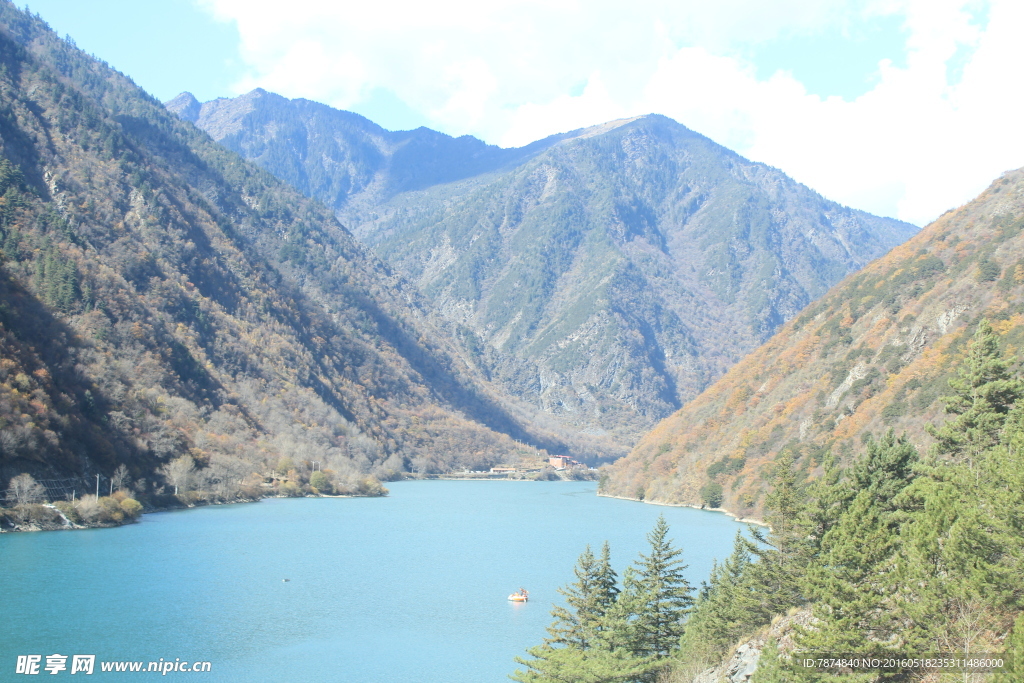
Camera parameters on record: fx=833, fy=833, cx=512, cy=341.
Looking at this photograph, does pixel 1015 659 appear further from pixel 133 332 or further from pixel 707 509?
pixel 133 332

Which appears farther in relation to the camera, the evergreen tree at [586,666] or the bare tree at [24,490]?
the bare tree at [24,490]

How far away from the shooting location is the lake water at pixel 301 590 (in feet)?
128

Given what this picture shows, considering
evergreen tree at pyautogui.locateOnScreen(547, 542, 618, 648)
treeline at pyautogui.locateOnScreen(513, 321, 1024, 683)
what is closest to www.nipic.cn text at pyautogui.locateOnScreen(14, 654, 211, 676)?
evergreen tree at pyautogui.locateOnScreen(547, 542, 618, 648)

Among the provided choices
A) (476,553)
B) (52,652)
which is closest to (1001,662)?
(52,652)

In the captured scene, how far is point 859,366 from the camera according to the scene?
9544 cm

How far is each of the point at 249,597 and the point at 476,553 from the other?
26.6 m

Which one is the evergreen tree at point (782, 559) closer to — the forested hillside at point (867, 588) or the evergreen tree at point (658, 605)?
the forested hillside at point (867, 588)

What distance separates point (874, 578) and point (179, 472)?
88.7 metres

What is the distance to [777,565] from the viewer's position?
28.3 m

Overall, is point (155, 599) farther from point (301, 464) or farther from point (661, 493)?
point (661, 493)

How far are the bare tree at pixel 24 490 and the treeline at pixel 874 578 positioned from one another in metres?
54.0

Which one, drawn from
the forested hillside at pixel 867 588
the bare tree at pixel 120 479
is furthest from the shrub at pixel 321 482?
the forested hillside at pixel 867 588

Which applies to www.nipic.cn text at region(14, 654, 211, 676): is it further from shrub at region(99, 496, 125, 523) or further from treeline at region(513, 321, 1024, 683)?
shrub at region(99, 496, 125, 523)

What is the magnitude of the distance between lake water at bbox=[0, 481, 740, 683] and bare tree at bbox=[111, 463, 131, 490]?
4358 mm
